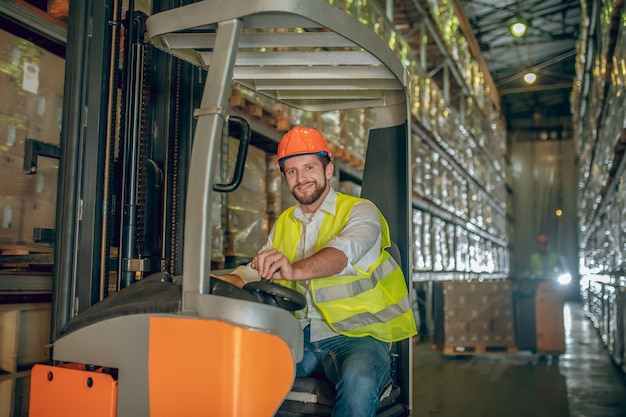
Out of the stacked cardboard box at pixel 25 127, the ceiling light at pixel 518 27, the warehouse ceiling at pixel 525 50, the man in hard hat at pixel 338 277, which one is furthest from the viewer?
the ceiling light at pixel 518 27

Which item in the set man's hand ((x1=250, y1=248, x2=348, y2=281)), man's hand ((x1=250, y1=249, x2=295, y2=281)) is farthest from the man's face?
man's hand ((x1=250, y1=249, x2=295, y2=281))

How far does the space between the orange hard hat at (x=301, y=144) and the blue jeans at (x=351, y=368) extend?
69 cm

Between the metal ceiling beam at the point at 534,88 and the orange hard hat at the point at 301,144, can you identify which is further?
the metal ceiling beam at the point at 534,88

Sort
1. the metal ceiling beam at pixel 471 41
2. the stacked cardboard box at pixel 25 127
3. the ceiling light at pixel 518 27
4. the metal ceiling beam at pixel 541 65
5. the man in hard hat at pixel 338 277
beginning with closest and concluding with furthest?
the man in hard hat at pixel 338 277 < the stacked cardboard box at pixel 25 127 < the metal ceiling beam at pixel 471 41 < the ceiling light at pixel 518 27 < the metal ceiling beam at pixel 541 65

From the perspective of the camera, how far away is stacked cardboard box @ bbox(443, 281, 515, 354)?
6.97m

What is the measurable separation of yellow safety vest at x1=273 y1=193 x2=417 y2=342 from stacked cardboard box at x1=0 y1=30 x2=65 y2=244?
59.2 inches

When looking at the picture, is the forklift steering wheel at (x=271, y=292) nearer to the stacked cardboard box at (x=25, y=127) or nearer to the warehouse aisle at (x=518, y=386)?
the stacked cardboard box at (x=25, y=127)

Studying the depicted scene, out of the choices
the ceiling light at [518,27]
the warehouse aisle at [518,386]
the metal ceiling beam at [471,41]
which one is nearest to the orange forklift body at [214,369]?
the warehouse aisle at [518,386]

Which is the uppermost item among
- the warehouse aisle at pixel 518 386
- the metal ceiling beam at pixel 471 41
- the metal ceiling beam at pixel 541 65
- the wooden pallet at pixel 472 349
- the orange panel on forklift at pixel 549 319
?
the metal ceiling beam at pixel 541 65

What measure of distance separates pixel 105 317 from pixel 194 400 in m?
0.37

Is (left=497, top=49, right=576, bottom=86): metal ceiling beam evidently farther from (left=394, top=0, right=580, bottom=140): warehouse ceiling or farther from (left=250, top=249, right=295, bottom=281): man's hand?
(left=250, top=249, right=295, bottom=281): man's hand

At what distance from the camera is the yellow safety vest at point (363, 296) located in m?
2.21

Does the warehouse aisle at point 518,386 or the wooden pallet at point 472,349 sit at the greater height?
the wooden pallet at point 472,349

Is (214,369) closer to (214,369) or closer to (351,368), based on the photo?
(214,369)
